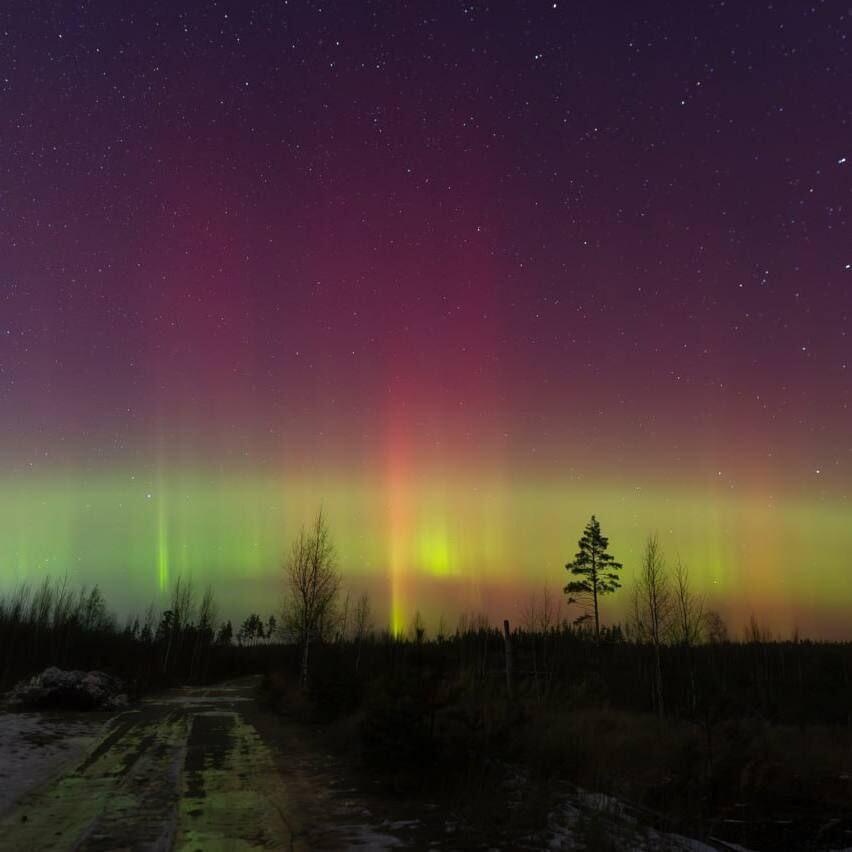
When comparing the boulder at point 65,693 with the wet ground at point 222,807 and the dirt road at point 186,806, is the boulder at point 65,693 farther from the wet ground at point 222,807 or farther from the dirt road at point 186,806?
the dirt road at point 186,806

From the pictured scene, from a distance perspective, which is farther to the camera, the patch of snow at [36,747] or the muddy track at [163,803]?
the patch of snow at [36,747]

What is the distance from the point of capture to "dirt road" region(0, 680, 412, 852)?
8.05m

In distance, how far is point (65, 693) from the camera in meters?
28.3

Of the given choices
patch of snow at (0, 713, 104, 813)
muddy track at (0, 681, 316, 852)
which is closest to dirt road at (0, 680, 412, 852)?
muddy track at (0, 681, 316, 852)

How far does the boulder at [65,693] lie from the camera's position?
28.0m

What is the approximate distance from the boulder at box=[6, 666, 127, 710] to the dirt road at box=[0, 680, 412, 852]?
13676 millimetres

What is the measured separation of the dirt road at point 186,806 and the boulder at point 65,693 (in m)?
13.7

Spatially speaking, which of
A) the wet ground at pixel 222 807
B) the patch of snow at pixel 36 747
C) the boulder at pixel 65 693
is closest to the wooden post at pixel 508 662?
the wet ground at pixel 222 807

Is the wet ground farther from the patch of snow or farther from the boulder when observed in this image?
the boulder

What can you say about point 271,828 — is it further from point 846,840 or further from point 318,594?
point 318,594

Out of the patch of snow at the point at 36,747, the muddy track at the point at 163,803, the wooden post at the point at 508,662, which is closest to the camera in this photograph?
the muddy track at the point at 163,803

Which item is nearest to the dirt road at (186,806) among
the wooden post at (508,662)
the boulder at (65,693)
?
the wooden post at (508,662)

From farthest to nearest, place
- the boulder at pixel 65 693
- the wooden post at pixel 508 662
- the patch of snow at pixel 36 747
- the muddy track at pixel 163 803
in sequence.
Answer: the boulder at pixel 65 693 → the wooden post at pixel 508 662 → the patch of snow at pixel 36 747 → the muddy track at pixel 163 803

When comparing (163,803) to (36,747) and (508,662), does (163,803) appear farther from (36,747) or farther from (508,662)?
(508,662)
